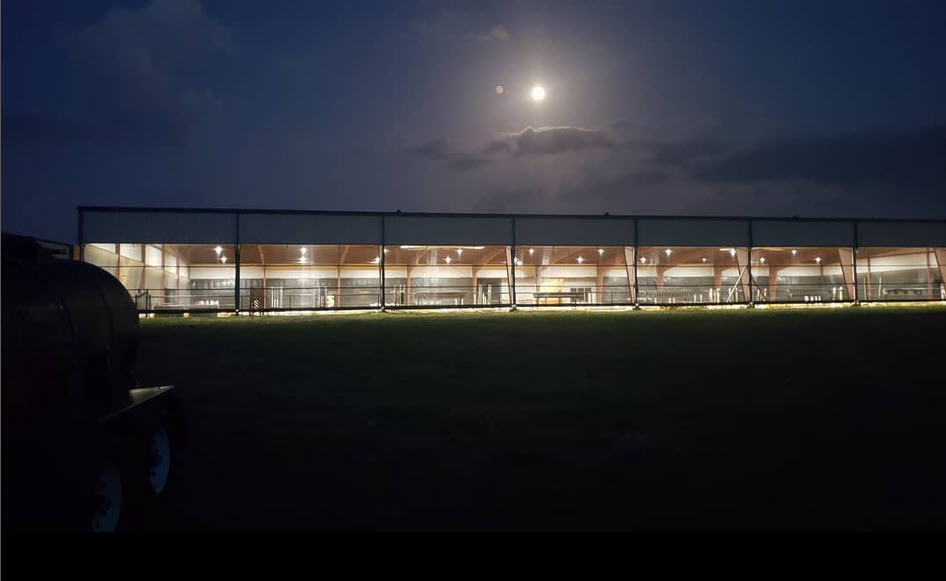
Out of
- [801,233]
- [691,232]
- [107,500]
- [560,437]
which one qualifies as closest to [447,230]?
[691,232]

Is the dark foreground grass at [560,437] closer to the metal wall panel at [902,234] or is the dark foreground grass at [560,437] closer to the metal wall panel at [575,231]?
the metal wall panel at [575,231]

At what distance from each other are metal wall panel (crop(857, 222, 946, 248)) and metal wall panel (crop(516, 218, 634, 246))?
48.5 feet

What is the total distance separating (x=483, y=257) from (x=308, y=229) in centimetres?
1112

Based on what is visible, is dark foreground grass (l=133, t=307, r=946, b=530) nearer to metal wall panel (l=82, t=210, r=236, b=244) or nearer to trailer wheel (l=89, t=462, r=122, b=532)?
trailer wheel (l=89, t=462, r=122, b=532)

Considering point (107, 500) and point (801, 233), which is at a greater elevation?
point (801, 233)

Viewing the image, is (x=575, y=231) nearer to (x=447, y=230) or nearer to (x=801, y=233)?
(x=447, y=230)

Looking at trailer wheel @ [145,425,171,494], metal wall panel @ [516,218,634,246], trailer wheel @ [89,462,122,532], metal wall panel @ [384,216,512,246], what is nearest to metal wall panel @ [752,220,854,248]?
metal wall panel @ [516,218,634,246]

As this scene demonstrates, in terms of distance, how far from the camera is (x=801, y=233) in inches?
1448

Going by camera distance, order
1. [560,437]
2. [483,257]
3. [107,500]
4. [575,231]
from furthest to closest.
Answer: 1. [483,257]
2. [575,231]
3. [560,437]
4. [107,500]

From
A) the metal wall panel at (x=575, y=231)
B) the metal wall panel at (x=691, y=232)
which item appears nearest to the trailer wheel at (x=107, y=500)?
the metal wall panel at (x=575, y=231)

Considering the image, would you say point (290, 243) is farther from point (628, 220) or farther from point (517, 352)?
point (517, 352)

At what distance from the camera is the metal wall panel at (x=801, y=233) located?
3638cm

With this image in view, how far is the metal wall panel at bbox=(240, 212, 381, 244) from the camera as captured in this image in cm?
3119

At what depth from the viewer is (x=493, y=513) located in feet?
17.0
